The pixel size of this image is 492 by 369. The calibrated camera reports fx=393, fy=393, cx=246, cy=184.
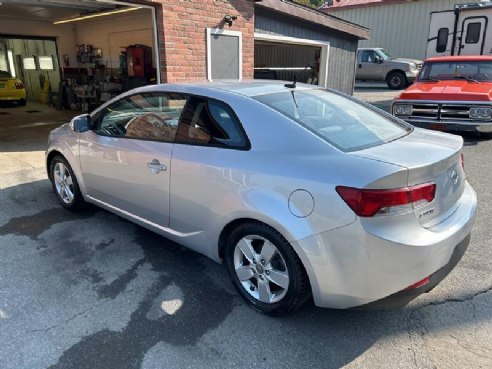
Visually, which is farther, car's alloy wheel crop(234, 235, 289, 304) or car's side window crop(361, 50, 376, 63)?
car's side window crop(361, 50, 376, 63)

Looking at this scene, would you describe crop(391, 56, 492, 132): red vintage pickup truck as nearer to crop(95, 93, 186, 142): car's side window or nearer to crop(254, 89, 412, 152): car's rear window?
crop(254, 89, 412, 152): car's rear window

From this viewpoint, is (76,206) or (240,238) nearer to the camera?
(240,238)

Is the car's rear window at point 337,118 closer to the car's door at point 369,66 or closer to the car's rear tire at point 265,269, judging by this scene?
the car's rear tire at point 265,269

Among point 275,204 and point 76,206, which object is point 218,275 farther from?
point 76,206

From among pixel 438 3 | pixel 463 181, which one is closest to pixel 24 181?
pixel 463 181

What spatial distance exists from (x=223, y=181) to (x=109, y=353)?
4.19 feet

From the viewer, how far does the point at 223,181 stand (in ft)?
8.84

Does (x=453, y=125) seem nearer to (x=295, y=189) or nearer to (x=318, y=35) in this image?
(x=318, y=35)

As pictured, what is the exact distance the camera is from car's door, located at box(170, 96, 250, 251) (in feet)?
8.80

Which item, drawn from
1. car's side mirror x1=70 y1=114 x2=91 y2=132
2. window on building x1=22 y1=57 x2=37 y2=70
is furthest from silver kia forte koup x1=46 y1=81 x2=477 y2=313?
window on building x1=22 y1=57 x2=37 y2=70

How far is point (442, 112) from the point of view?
25.1 ft

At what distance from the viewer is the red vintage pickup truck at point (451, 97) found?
738 cm

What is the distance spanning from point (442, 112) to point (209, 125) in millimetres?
6351

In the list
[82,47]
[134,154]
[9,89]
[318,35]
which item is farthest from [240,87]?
[9,89]
